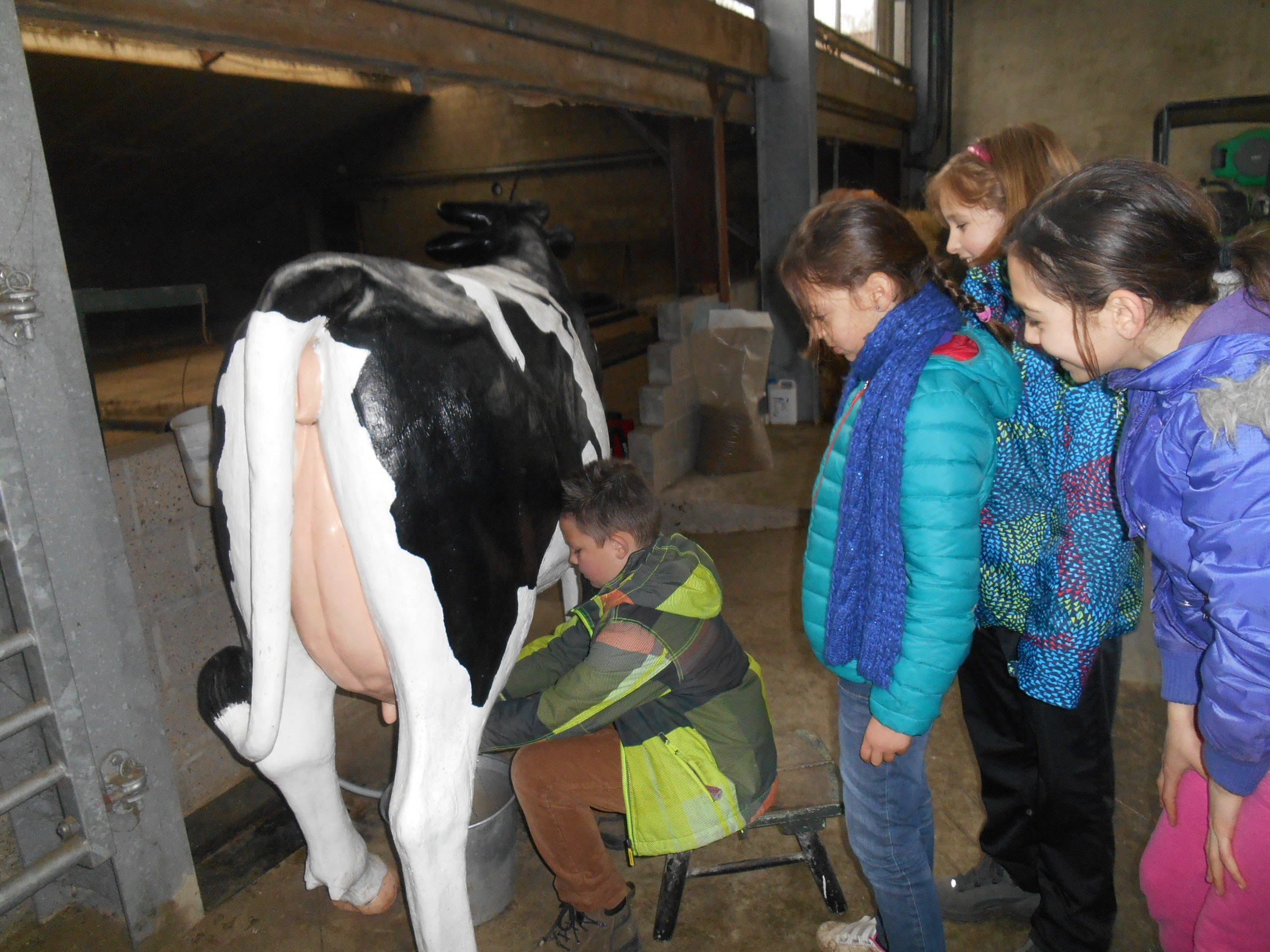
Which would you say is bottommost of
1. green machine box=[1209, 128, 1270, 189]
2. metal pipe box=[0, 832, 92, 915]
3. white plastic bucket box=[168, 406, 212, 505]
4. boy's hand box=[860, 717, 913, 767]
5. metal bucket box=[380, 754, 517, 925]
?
metal bucket box=[380, 754, 517, 925]

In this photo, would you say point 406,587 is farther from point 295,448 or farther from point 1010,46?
point 1010,46

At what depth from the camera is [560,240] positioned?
8.27 ft

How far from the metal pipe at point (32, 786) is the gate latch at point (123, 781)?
2.9 inches

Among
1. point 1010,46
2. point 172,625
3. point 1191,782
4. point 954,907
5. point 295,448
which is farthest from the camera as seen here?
point 1010,46

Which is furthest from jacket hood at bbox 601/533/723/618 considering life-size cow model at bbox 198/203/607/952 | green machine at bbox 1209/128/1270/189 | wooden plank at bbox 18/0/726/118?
green machine at bbox 1209/128/1270/189

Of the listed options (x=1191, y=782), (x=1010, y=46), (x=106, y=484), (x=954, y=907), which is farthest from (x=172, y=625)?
(x=1010, y=46)

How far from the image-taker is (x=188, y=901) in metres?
1.76

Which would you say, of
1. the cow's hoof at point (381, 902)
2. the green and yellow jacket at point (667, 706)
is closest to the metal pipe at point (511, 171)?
the green and yellow jacket at point (667, 706)

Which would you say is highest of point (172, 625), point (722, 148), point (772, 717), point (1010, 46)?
point (1010, 46)

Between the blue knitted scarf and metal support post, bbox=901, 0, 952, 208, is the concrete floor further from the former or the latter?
metal support post, bbox=901, 0, 952, 208

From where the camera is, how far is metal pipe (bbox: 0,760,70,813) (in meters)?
1.43

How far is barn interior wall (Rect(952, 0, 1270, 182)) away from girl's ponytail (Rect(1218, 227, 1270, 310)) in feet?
27.3

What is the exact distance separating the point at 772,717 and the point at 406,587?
1.59 metres

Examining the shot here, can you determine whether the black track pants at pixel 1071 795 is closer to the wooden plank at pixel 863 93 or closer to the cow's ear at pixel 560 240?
the cow's ear at pixel 560 240
